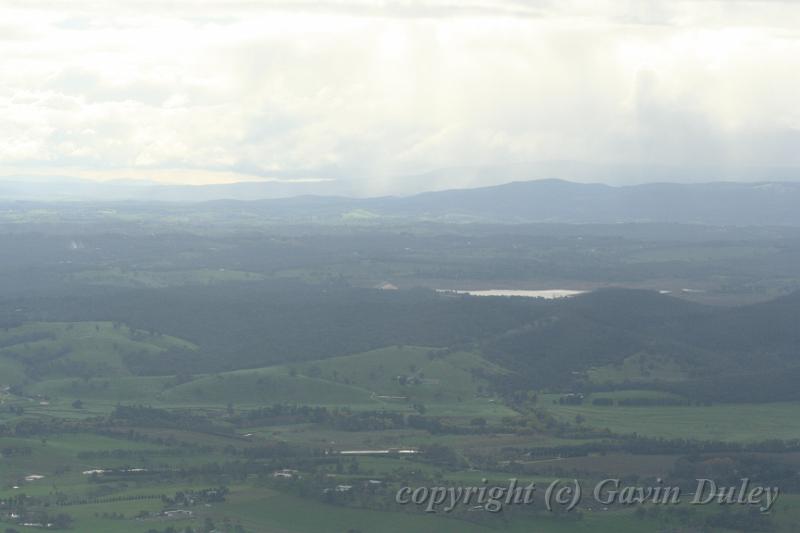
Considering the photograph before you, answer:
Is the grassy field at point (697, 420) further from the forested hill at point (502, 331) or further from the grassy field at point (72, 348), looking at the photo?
the grassy field at point (72, 348)

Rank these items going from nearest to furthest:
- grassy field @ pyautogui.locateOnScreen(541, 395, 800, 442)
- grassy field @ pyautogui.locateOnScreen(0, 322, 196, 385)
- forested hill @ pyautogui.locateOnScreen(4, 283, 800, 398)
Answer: grassy field @ pyautogui.locateOnScreen(541, 395, 800, 442) → grassy field @ pyautogui.locateOnScreen(0, 322, 196, 385) → forested hill @ pyautogui.locateOnScreen(4, 283, 800, 398)

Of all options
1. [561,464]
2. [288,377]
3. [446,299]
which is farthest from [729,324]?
[561,464]

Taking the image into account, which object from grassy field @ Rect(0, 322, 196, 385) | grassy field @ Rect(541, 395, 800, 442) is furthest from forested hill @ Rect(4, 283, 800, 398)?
grassy field @ Rect(541, 395, 800, 442)

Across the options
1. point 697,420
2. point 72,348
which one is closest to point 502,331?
point 697,420

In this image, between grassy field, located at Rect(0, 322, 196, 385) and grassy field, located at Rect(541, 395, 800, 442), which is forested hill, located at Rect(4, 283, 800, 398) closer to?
grassy field, located at Rect(0, 322, 196, 385)

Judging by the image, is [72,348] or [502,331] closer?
[72,348]

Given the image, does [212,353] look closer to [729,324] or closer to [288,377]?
[288,377]

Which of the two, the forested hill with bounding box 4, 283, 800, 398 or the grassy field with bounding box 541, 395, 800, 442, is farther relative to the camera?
the forested hill with bounding box 4, 283, 800, 398

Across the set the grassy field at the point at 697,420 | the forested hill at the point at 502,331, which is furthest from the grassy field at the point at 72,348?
the grassy field at the point at 697,420

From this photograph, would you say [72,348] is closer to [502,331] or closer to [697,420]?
[502,331]

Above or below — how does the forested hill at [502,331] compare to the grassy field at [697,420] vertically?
above

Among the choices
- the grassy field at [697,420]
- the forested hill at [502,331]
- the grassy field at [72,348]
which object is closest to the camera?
the grassy field at [697,420]
